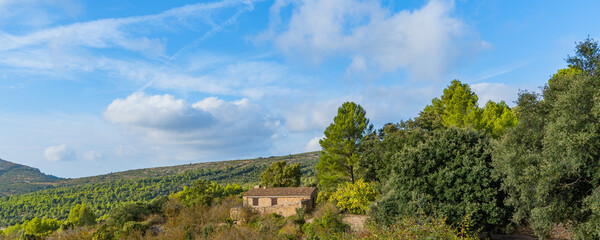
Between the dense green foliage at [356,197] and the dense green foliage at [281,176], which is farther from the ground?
the dense green foliage at [281,176]

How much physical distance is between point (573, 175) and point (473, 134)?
572 centimetres

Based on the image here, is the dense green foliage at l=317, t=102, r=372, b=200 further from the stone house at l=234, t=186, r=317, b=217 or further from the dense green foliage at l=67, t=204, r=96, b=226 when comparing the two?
the dense green foliage at l=67, t=204, r=96, b=226

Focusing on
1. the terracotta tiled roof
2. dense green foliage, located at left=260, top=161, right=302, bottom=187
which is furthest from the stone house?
dense green foliage, located at left=260, top=161, right=302, bottom=187

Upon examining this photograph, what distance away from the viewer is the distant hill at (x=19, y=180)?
123m

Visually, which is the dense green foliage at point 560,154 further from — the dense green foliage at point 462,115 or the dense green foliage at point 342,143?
the dense green foliage at point 342,143

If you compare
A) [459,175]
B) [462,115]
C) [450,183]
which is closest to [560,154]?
[459,175]

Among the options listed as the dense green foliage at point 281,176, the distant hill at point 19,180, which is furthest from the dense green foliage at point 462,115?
the distant hill at point 19,180

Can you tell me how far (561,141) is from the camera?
11906 millimetres

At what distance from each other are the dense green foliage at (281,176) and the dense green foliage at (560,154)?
29.1 meters

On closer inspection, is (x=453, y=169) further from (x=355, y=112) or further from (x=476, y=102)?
(x=476, y=102)

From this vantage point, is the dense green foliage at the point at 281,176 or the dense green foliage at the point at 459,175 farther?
the dense green foliage at the point at 281,176

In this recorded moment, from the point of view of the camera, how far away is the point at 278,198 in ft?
109

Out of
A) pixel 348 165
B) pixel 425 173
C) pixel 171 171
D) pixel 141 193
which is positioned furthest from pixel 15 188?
pixel 425 173

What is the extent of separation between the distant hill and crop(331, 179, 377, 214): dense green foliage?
140 meters
